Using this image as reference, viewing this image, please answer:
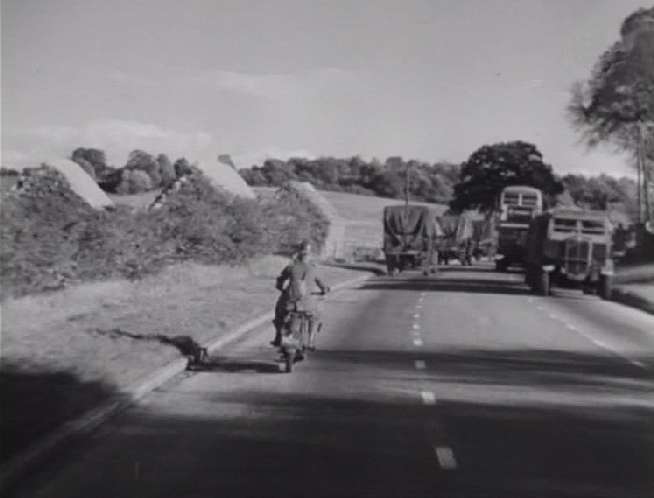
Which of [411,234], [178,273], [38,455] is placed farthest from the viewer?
[411,234]

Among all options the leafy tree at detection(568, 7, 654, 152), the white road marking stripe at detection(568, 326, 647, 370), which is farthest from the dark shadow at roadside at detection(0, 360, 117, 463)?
the leafy tree at detection(568, 7, 654, 152)

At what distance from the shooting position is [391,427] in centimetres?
1022

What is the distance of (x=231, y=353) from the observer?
16.5 metres

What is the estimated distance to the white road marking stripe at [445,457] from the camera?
848 centimetres

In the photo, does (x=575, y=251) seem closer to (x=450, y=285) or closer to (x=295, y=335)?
(x=450, y=285)

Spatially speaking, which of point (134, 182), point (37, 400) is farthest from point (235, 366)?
point (134, 182)

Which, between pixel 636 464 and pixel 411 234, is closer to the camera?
pixel 636 464

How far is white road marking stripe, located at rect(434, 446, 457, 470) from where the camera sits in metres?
8.48

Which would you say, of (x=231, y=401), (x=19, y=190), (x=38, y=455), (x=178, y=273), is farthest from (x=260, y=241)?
(x=38, y=455)

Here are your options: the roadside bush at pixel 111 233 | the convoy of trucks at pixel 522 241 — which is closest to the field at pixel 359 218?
the convoy of trucks at pixel 522 241

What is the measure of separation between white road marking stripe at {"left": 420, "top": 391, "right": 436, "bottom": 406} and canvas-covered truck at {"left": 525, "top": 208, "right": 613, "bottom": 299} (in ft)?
69.5

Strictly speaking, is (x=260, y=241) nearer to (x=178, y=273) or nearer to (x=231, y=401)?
(x=178, y=273)

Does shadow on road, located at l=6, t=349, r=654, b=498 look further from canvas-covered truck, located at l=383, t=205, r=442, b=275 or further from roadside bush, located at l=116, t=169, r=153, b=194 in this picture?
roadside bush, located at l=116, t=169, r=153, b=194

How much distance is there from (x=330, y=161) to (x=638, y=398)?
116 m
